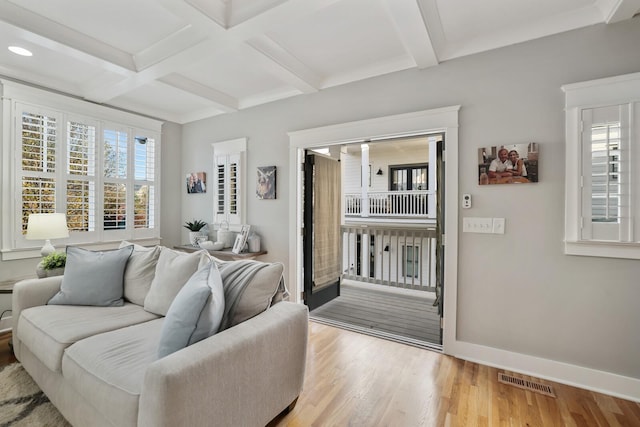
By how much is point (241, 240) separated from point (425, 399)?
8.58ft

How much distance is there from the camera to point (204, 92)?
3.55 m

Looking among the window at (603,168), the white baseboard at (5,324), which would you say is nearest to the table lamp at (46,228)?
the white baseboard at (5,324)

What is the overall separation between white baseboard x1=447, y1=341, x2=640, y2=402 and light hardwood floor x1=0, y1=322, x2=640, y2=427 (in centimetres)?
6

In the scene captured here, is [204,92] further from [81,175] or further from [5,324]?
[5,324]

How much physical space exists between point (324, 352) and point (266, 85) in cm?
302

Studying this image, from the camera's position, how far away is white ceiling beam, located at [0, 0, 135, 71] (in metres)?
2.15

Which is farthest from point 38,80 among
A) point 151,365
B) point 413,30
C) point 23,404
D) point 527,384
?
point 527,384

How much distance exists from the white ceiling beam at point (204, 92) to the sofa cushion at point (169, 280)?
6.82 ft

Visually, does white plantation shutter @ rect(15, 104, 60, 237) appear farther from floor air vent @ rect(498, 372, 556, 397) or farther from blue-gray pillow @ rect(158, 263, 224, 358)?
floor air vent @ rect(498, 372, 556, 397)

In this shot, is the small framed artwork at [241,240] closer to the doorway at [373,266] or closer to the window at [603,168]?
the doorway at [373,266]

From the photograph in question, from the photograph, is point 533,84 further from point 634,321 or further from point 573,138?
point 634,321

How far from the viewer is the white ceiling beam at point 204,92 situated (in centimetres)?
321

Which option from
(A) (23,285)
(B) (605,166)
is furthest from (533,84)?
(A) (23,285)

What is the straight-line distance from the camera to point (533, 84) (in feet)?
7.69
